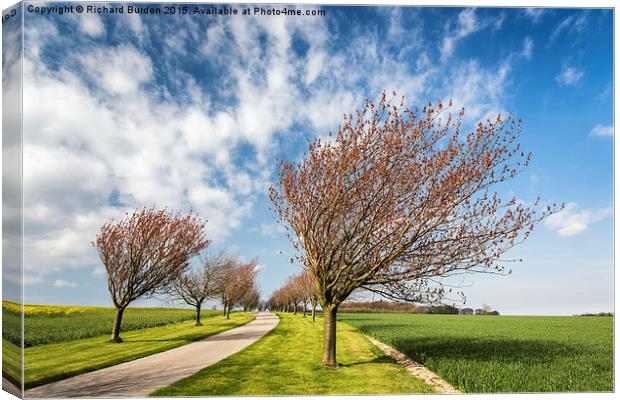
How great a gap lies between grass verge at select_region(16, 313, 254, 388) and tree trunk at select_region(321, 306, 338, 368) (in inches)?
202

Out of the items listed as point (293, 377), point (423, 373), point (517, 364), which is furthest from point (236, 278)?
point (517, 364)

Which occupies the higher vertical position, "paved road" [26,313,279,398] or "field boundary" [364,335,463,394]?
"paved road" [26,313,279,398]

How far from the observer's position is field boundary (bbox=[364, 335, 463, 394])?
34.2 feet

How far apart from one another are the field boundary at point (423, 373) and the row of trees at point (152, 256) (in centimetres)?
565

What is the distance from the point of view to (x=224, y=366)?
11188 mm

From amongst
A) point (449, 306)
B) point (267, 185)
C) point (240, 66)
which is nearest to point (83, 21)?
point (240, 66)

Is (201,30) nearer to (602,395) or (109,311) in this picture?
(109,311)

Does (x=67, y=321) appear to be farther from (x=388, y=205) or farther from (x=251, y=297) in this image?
(x=251, y=297)

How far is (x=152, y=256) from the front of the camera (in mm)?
16516

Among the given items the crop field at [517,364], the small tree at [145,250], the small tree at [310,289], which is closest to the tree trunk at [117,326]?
the small tree at [145,250]

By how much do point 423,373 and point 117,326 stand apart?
9.57m

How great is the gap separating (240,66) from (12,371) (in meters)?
8.98

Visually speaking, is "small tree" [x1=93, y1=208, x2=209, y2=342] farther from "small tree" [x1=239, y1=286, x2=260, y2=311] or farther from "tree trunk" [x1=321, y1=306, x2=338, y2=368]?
"small tree" [x1=239, y1=286, x2=260, y2=311]

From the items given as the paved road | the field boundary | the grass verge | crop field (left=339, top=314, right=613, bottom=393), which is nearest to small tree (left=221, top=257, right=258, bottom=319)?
the grass verge
